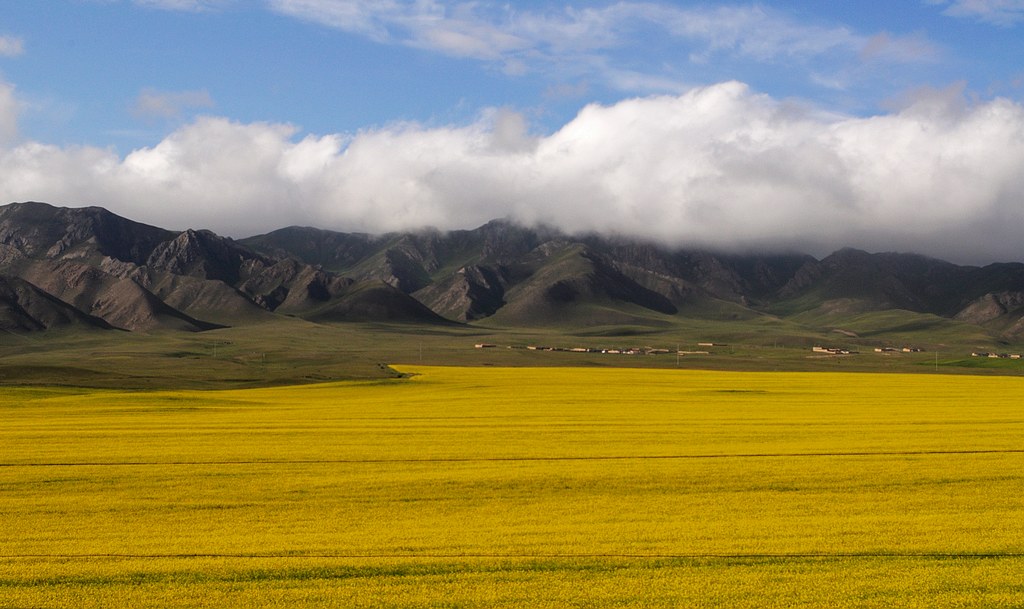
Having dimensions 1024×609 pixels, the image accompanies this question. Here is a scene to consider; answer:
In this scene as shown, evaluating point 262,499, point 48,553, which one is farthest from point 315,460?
point 48,553

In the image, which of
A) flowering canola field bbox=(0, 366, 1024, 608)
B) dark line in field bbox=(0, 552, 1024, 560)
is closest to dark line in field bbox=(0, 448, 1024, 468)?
flowering canola field bbox=(0, 366, 1024, 608)

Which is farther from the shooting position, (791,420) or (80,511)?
(791,420)

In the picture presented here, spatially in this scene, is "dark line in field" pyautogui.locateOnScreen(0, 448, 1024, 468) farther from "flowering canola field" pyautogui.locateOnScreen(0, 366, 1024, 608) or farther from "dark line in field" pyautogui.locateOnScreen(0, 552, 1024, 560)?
"dark line in field" pyautogui.locateOnScreen(0, 552, 1024, 560)

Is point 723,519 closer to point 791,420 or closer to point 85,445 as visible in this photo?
point 85,445

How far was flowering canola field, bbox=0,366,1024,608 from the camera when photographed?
50.6 feet

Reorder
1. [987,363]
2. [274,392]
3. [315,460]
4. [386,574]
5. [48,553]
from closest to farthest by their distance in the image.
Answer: [386,574], [48,553], [315,460], [274,392], [987,363]

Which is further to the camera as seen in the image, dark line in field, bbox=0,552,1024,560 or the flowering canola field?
dark line in field, bbox=0,552,1024,560

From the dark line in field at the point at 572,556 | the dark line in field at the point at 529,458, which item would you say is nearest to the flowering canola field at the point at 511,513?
the dark line in field at the point at 572,556

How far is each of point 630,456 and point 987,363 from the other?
15992cm

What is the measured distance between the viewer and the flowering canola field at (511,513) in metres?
15.4

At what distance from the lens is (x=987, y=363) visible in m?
167

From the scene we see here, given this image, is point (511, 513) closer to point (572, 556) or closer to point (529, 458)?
point (572, 556)

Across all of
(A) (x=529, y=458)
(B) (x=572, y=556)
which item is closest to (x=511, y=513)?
(B) (x=572, y=556)

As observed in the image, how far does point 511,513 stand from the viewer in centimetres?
2172
